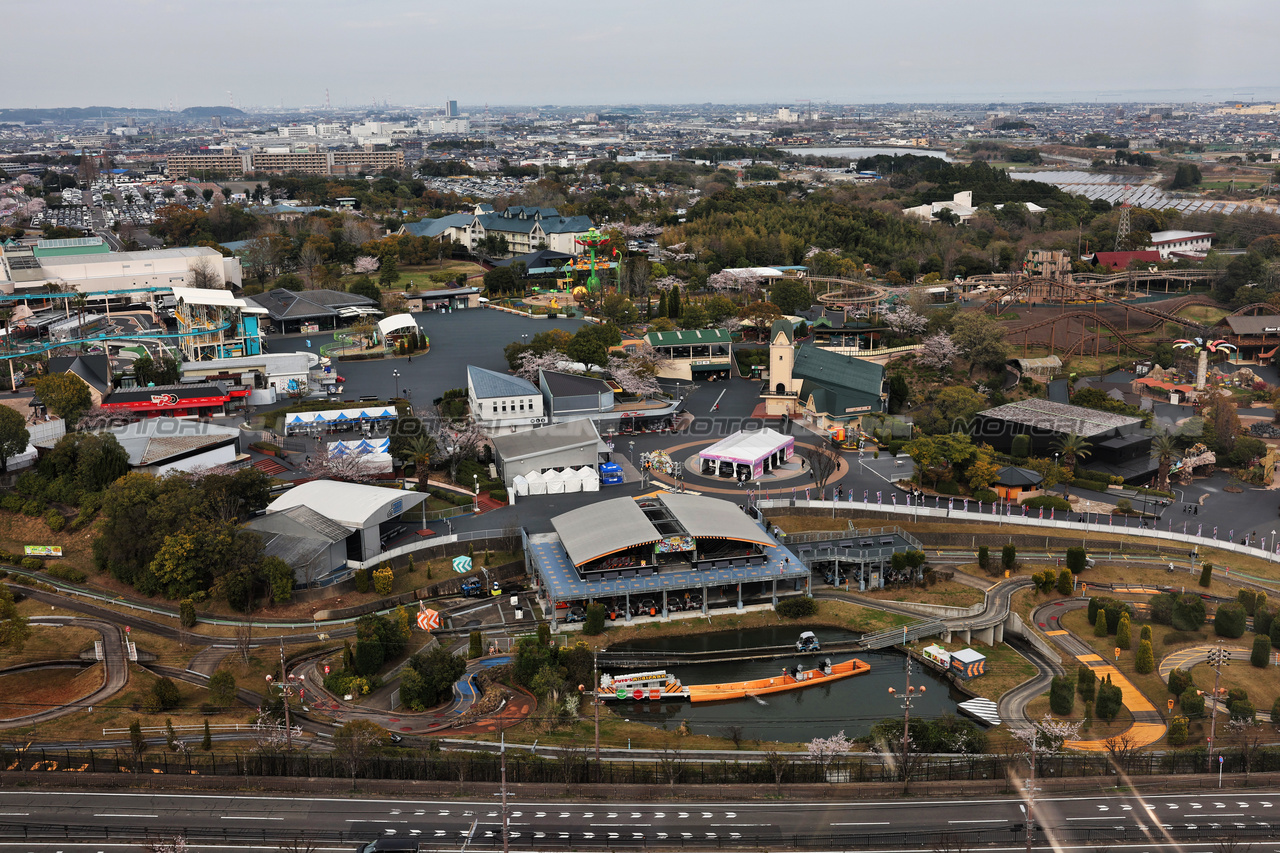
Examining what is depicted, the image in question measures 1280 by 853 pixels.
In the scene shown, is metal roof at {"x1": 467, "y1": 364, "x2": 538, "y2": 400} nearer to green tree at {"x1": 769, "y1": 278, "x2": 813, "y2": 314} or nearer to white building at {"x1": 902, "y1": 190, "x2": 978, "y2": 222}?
green tree at {"x1": 769, "y1": 278, "x2": 813, "y2": 314}

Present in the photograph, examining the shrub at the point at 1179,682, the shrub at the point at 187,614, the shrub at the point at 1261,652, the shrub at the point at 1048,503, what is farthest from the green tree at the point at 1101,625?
the shrub at the point at 187,614

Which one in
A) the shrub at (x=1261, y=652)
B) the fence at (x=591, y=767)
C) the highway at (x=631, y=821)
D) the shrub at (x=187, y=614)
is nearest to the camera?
the highway at (x=631, y=821)

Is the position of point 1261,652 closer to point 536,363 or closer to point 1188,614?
point 1188,614

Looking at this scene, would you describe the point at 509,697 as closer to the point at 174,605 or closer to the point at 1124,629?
the point at 174,605

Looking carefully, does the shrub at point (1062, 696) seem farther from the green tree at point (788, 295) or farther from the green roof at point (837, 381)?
the green tree at point (788, 295)

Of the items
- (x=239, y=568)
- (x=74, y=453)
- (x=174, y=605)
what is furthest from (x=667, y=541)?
(x=74, y=453)

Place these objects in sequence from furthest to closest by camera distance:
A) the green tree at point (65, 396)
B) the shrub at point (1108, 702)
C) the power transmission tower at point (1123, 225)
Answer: the power transmission tower at point (1123, 225) < the green tree at point (65, 396) < the shrub at point (1108, 702)

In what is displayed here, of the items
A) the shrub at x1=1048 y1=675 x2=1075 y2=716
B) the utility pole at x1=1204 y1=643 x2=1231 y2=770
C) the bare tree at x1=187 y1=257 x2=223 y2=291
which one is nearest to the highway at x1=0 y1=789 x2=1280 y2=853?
the utility pole at x1=1204 y1=643 x2=1231 y2=770
